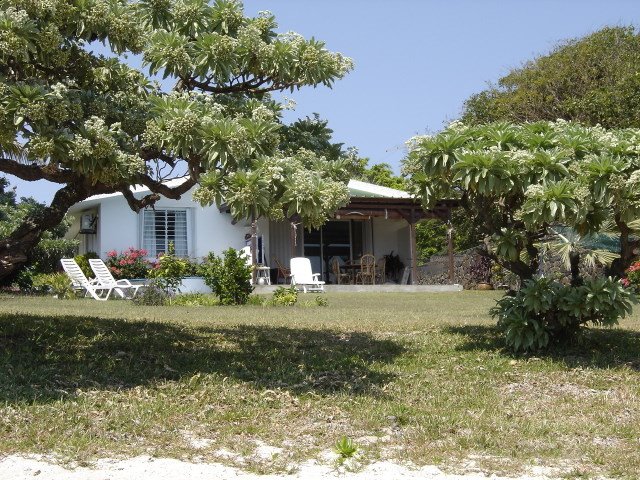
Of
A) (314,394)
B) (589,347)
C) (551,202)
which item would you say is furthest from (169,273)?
(551,202)

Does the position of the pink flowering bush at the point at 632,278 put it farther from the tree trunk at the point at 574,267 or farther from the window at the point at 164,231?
the window at the point at 164,231

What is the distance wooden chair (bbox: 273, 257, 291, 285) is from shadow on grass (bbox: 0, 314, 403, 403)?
1304 cm

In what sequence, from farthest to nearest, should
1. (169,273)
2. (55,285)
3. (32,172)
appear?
(55,285) < (169,273) < (32,172)

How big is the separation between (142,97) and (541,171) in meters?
4.27

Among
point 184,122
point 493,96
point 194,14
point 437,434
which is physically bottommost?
point 437,434

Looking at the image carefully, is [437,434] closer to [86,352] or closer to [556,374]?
[556,374]

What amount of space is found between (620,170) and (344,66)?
304cm

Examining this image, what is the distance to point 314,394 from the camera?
7.45 metres

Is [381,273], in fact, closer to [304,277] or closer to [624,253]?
[304,277]

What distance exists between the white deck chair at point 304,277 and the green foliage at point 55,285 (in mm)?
6039

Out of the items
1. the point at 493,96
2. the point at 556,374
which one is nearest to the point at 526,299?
the point at 556,374

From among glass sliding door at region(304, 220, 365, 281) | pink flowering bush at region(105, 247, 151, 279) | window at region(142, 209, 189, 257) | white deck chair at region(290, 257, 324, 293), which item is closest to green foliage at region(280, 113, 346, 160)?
white deck chair at region(290, 257, 324, 293)

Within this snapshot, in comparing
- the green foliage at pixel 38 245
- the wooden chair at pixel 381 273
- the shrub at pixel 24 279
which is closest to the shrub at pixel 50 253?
the green foliage at pixel 38 245

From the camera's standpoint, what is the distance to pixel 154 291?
17781mm
